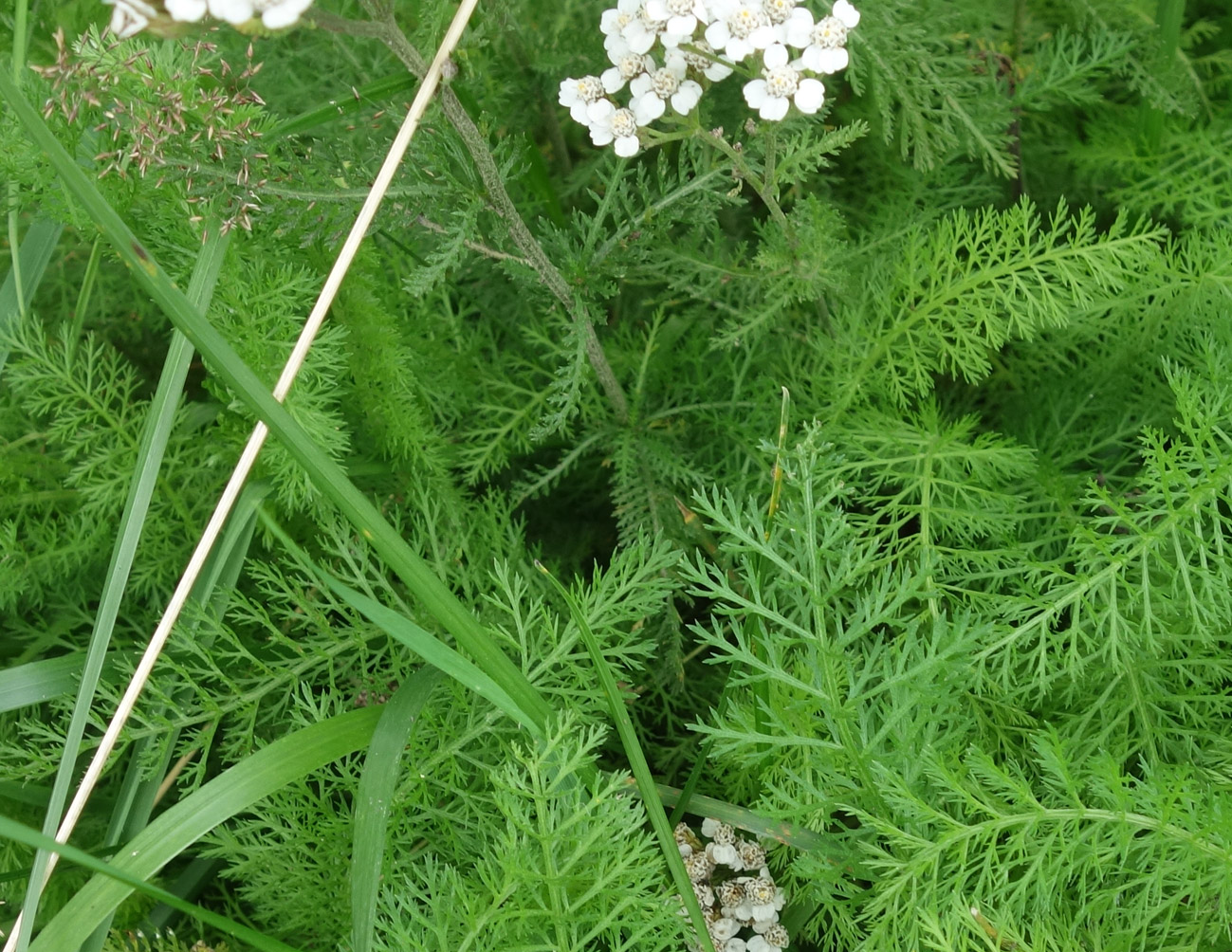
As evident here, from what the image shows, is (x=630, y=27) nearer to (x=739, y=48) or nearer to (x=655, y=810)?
(x=739, y=48)

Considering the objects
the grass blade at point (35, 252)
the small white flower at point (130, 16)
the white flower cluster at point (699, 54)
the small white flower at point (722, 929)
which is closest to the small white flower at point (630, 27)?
the white flower cluster at point (699, 54)

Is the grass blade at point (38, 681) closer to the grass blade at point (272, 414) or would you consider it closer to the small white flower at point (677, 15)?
the grass blade at point (272, 414)

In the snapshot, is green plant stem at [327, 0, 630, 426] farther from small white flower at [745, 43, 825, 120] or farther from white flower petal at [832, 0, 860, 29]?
white flower petal at [832, 0, 860, 29]

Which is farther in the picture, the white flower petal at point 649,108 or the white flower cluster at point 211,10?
the white flower petal at point 649,108

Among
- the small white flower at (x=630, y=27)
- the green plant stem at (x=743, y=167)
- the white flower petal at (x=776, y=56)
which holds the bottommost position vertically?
the green plant stem at (x=743, y=167)

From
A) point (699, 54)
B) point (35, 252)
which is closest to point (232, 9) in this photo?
point (699, 54)

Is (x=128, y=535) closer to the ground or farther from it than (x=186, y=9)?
closer to the ground

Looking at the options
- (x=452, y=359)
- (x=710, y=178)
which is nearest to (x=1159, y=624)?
Result: (x=710, y=178)

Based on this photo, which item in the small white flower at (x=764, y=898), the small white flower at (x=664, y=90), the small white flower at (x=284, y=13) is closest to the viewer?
the small white flower at (x=284, y=13)

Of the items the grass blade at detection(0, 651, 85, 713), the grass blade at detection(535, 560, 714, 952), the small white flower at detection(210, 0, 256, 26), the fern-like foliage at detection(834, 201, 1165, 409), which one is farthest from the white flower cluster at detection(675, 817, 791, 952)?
the small white flower at detection(210, 0, 256, 26)
